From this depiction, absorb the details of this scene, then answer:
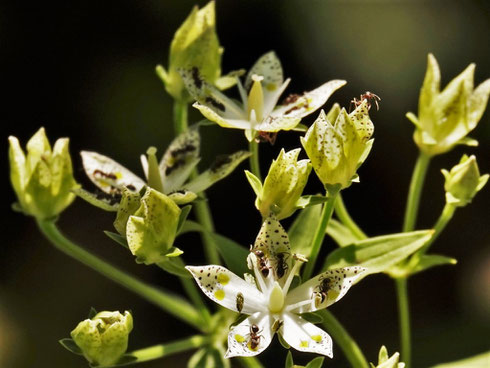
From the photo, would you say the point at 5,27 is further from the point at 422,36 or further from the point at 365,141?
the point at 365,141

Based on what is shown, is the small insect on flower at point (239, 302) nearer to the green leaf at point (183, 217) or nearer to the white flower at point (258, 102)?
the green leaf at point (183, 217)

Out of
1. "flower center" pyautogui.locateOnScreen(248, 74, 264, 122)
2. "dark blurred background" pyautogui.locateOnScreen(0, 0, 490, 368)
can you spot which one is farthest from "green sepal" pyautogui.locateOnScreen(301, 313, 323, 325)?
"dark blurred background" pyautogui.locateOnScreen(0, 0, 490, 368)

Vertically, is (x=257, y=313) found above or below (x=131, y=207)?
below

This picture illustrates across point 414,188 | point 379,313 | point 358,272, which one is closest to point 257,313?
point 358,272

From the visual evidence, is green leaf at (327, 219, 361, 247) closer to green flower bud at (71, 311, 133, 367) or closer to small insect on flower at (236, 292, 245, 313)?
small insect on flower at (236, 292, 245, 313)

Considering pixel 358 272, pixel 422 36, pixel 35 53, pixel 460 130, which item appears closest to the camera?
pixel 358 272

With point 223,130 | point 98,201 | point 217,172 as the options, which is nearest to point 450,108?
Answer: point 217,172

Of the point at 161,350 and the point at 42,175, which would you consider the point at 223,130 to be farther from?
the point at 161,350
